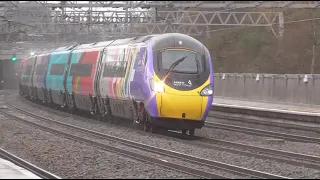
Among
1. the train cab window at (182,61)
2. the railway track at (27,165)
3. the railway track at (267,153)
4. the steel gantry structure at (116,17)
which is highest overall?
the steel gantry structure at (116,17)

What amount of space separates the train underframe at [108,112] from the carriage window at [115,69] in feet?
3.64

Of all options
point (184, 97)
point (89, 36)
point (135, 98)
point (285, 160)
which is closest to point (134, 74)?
point (135, 98)

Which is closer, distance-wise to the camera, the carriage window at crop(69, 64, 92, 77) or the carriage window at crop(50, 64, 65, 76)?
the carriage window at crop(69, 64, 92, 77)

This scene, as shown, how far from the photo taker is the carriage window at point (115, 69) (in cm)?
2033

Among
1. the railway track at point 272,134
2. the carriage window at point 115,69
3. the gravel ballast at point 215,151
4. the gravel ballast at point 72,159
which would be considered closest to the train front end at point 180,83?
the gravel ballast at point 215,151

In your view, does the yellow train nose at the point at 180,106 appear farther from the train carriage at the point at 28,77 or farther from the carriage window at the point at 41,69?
the train carriage at the point at 28,77

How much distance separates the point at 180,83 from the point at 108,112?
6.32 meters

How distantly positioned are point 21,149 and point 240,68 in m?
31.0

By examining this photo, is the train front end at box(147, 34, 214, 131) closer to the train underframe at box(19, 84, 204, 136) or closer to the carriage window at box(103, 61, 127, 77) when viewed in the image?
the train underframe at box(19, 84, 204, 136)

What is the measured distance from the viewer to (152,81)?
17.2 m

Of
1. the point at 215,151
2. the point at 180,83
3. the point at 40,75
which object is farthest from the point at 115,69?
the point at 40,75

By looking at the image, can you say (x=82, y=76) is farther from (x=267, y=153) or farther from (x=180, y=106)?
(x=267, y=153)

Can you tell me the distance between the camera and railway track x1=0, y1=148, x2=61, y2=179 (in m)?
10.3

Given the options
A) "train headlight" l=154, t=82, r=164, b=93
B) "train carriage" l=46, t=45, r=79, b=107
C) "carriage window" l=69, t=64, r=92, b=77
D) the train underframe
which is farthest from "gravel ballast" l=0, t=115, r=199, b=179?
"train carriage" l=46, t=45, r=79, b=107
